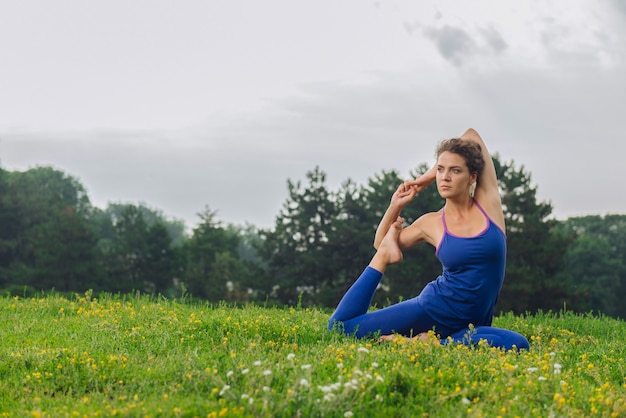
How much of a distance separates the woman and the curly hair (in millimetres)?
11

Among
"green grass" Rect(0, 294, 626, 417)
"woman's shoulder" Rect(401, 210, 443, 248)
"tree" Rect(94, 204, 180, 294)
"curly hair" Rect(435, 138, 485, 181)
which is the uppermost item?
"curly hair" Rect(435, 138, 485, 181)

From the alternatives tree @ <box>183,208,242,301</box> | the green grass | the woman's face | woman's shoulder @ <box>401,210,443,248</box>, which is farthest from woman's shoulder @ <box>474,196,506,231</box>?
tree @ <box>183,208,242,301</box>

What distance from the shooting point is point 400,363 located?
665 centimetres

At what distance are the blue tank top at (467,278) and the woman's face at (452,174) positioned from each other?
36 cm

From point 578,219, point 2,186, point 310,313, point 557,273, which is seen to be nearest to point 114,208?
point 2,186

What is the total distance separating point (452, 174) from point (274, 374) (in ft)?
11.7

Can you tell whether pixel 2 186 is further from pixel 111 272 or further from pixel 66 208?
pixel 111 272

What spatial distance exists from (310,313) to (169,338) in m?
3.36

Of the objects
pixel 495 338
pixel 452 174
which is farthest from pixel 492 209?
pixel 495 338

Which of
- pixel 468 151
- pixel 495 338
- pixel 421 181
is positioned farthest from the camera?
pixel 421 181

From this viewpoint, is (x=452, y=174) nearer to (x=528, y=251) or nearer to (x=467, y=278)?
(x=467, y=278)

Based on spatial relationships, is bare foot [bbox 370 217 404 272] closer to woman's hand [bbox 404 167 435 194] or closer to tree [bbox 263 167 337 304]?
woman's hand [bbox 404 167 435 194]

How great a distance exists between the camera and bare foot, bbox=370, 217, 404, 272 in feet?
29.3

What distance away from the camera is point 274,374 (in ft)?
20.4
